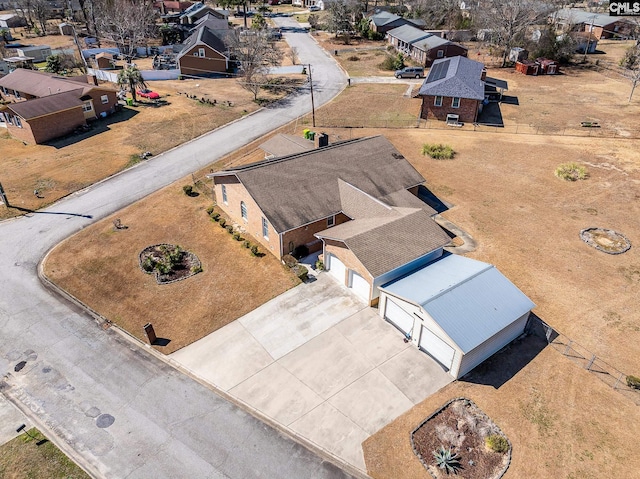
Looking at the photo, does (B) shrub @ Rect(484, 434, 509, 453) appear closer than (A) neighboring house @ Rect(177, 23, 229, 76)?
Yes

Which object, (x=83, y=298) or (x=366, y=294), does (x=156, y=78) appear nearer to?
(x=83, y=298)

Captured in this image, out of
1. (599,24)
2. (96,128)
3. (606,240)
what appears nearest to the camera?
(606,240)

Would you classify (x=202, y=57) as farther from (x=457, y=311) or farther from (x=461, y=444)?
(x=461, y=444)

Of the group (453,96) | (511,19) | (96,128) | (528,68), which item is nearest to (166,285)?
(96,128)

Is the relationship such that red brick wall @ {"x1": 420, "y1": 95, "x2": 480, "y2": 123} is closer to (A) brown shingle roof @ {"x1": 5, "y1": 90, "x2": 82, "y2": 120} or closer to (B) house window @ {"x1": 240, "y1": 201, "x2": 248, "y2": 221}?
(B) house window @ {"x1": 240, "y1": 201, "x2": 248, "y2": 221}

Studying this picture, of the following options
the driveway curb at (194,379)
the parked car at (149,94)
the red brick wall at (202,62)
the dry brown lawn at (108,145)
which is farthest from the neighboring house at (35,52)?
the driveway curb at (194,379)

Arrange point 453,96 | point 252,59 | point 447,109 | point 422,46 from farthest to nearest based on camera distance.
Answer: point 422,46 < point 252,59 < point 447,109 < point 453,96

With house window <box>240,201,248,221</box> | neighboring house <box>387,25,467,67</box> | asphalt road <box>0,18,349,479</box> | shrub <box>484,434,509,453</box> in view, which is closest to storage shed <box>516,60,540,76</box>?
neighboring house <box>387,25,467,67</box>
